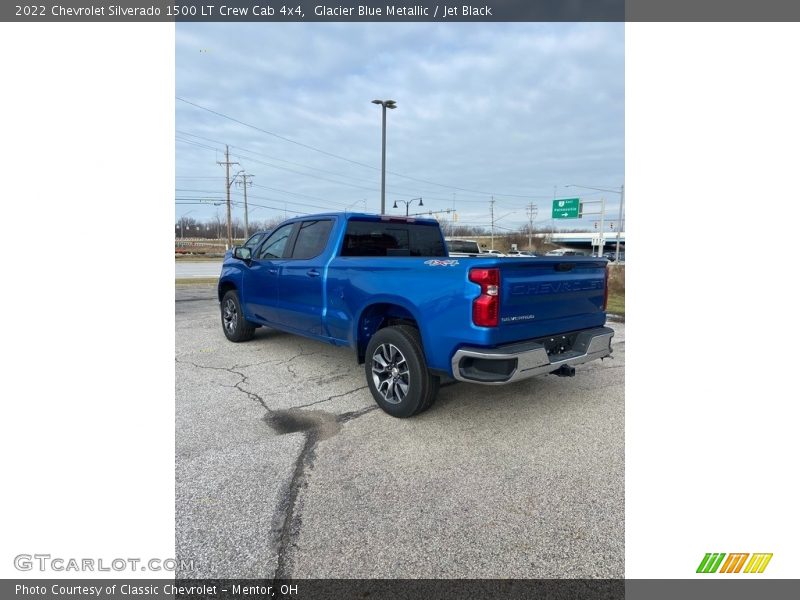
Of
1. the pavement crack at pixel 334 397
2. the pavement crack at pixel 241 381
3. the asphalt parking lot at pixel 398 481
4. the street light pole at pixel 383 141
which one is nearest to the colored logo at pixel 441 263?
the asphalt parking lot at pixel 398 481

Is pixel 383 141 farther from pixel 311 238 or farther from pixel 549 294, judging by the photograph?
pixel 549 294

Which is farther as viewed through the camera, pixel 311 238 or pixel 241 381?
pixel 311 238

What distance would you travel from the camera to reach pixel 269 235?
621 cm

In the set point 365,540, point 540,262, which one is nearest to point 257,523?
point 365,540

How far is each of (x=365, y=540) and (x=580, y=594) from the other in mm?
1052

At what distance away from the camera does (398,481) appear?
2.89m

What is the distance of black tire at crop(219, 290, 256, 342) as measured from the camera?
264 inches

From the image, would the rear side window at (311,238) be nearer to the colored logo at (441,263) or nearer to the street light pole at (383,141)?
the colored logo at (441,263)

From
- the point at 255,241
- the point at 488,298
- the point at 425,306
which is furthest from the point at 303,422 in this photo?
the point at 255,241

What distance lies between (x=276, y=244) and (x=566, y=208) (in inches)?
1405

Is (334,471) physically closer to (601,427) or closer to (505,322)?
(505,322)
